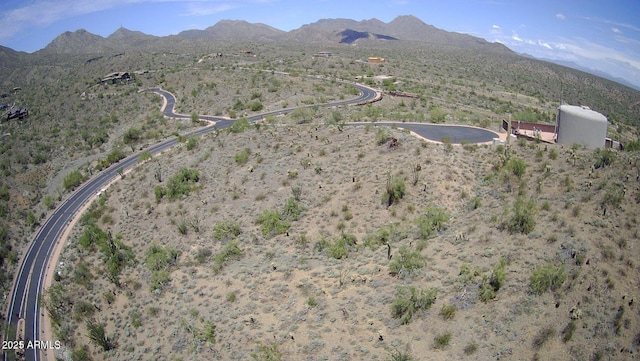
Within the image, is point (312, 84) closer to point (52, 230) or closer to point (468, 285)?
point (52, 230)

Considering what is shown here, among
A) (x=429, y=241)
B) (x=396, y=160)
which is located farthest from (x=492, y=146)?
(x=429, y=241)

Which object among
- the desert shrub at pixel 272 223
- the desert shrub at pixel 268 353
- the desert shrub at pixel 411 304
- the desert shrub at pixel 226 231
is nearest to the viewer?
the desert shrub at pixel 268 353

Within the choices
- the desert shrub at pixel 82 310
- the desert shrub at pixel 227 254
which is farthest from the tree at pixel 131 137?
the desert shrub at pixel 227 254

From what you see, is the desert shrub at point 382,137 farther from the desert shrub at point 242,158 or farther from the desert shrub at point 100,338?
the desert shrub at point 100,338

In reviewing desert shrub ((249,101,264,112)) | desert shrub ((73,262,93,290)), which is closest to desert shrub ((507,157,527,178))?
desert shrub ((73,262,93,290))

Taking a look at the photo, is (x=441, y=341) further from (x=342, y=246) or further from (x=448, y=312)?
(x=342, y=246)

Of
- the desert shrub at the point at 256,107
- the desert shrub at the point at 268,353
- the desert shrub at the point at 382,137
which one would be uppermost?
the desert shrub at the point at 256,107

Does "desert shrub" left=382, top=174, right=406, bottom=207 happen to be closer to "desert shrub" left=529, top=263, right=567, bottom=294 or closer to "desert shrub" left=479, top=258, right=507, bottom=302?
"desert shrub" left=479, top=258, right=507, bottom=302
